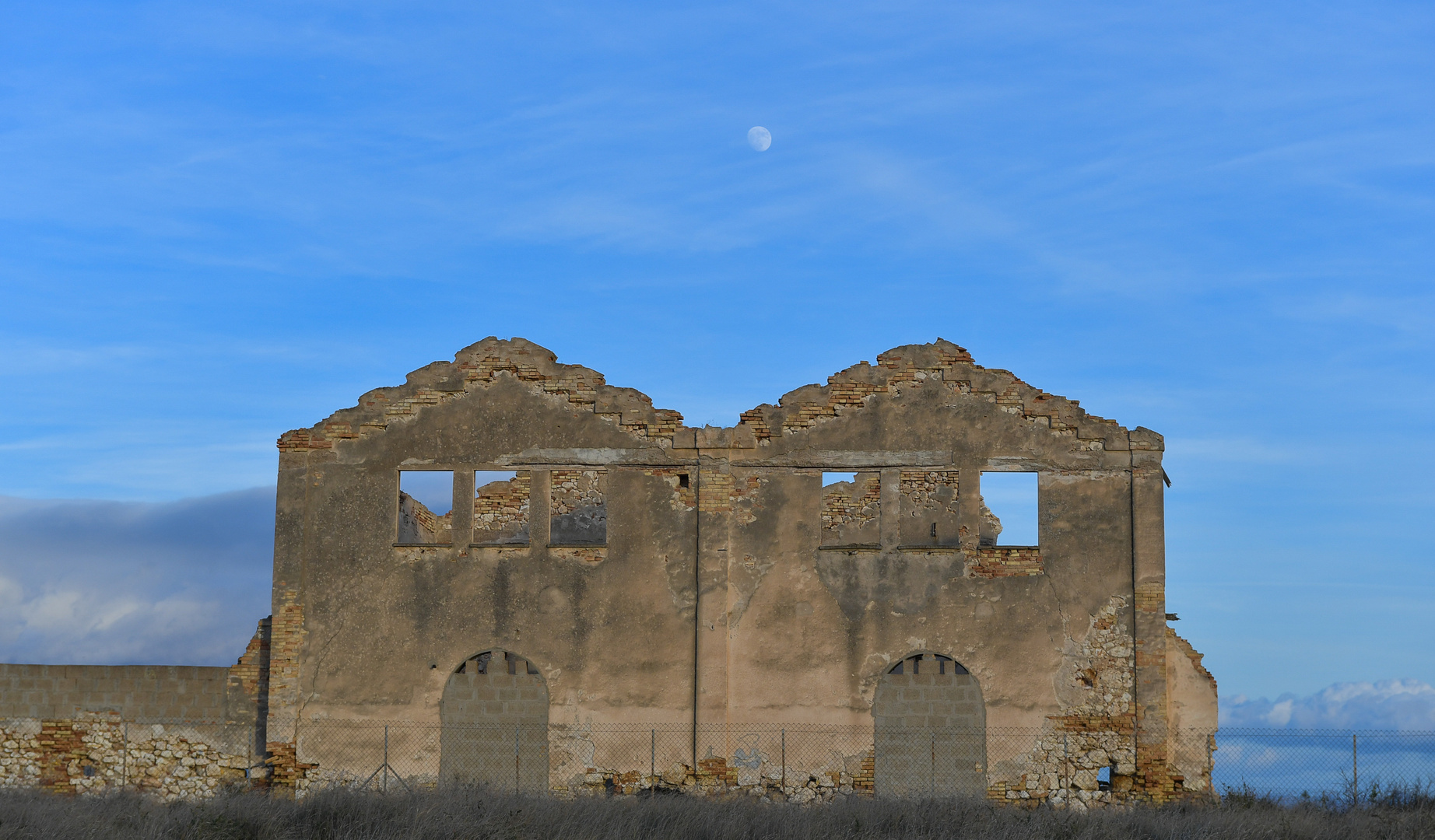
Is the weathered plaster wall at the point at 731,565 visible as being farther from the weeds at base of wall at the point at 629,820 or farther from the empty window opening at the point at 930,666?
the weeds at base of wall at the point at 629,820

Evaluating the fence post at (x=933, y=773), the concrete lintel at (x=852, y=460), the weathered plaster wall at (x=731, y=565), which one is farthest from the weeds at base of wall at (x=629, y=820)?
the concrete lintel at (x=852, y=460)

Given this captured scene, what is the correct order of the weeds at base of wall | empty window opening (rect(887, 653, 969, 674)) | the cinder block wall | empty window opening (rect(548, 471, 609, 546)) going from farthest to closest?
empty window opening (rect(548, 471, 609, 546))
the cinder block wall
empty window opening (rect(887, 653, 969, 674))
the weeds at base of wall

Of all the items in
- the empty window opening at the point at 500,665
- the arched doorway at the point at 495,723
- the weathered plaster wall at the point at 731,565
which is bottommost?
the arched doorway at the point at 495,723

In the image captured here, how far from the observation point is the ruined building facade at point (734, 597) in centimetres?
1852

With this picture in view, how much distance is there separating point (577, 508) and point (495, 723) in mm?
5783

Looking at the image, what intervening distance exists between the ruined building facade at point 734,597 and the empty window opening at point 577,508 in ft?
14.6

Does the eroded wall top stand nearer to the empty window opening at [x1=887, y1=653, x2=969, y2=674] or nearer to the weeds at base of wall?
the empty window opening at [x1=887, y1=653, x2=969, y2=674]

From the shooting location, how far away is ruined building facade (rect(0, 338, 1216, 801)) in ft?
60.7

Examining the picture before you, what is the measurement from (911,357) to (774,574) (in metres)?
3.38

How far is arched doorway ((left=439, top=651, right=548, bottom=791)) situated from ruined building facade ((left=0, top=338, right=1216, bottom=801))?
0.04 meters

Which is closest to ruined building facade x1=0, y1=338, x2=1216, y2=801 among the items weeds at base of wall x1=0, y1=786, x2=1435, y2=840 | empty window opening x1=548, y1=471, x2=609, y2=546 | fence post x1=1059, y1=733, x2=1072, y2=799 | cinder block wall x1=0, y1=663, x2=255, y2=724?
fence post x1=1059, y1=733, x2=1072, y2=799

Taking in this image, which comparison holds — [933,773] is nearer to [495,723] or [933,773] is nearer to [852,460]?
[852,460]

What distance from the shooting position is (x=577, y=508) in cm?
2400

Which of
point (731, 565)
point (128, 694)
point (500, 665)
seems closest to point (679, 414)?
point (731, 565)
